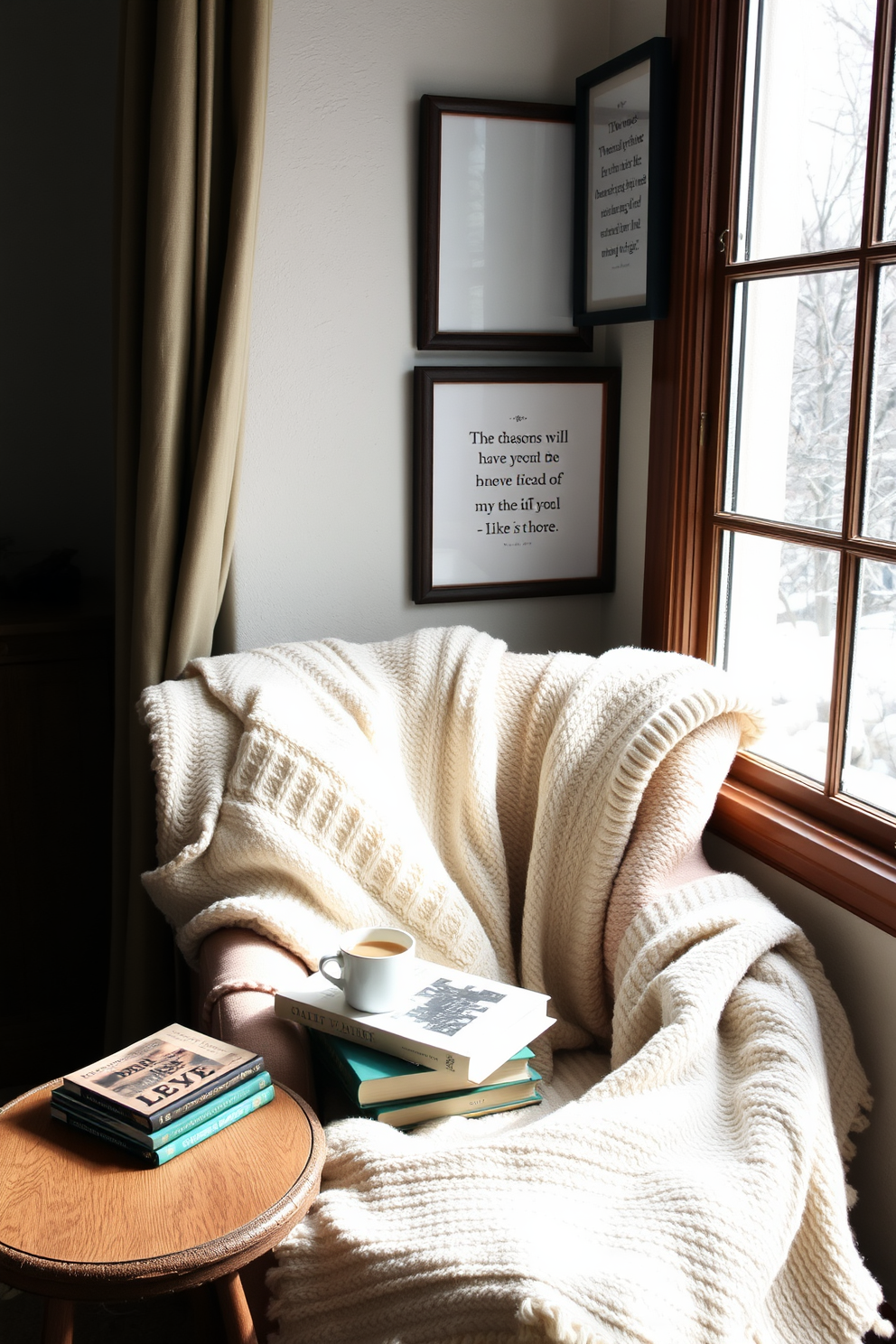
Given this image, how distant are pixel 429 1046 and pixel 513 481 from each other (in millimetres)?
1238

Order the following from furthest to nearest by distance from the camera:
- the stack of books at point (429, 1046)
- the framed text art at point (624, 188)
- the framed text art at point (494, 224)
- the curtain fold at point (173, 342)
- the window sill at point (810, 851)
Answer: the framed text art at point (494, 224), the framed text art at point (624, 188), the curtain fold at point (173, 342), the window sill at point (810, 851), the stack of books at point (429, 1046)

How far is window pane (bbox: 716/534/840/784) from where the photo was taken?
1.69 m

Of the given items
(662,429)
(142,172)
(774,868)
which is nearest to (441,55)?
(142,172)

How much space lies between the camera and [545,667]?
6.18ft

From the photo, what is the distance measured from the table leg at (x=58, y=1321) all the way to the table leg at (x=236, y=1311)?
141 mm

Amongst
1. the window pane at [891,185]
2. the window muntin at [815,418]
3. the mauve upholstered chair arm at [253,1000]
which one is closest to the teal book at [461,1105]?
the mauve upholstered chair arm at [253,1000]

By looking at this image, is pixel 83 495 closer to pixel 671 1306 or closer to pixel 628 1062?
pixel 628 1062

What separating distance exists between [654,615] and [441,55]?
1082 millimetres

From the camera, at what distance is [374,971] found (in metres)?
1.32

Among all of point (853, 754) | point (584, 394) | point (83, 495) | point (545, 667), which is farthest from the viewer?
point (83, 495)

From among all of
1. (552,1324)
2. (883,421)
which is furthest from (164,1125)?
(883,421)

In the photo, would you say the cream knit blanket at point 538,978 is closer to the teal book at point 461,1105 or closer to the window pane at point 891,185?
the teal book at point 461,1105

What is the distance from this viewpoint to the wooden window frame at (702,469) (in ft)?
5.22

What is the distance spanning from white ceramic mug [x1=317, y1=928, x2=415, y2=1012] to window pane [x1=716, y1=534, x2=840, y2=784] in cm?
70
